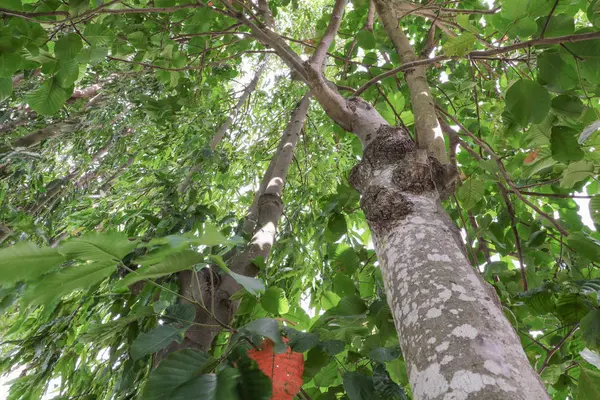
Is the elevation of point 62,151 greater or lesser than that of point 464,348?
greater

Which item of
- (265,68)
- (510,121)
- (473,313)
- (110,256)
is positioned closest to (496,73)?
(510,121)

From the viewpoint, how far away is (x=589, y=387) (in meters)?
0.92

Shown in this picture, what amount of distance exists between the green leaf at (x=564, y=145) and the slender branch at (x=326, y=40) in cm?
85

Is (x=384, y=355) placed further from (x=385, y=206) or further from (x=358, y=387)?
(x=385, y=206)

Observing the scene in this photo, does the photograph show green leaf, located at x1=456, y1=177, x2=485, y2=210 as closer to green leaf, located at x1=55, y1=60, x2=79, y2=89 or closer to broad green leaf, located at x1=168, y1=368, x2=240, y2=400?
broad green leaf, located at x1=168, y1=368, x2=240, y2=400

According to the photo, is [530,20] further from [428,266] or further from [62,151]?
[62,151]

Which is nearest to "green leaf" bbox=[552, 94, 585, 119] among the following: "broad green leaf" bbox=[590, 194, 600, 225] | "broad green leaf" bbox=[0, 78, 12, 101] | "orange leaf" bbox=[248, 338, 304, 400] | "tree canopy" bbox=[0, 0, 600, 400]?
"tree canopy" bbox=[0, 0, 600, 400]

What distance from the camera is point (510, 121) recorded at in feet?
4.98

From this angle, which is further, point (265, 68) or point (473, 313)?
point (265, 68)

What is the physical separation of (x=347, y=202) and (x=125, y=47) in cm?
153

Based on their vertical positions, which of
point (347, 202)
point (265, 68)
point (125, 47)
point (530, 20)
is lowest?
point (347, 202)

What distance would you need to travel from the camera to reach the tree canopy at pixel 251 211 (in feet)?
2.42

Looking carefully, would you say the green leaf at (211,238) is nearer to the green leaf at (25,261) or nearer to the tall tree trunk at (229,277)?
the green leaf at (25,261)

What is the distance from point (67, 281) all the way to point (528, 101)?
4.19ft
